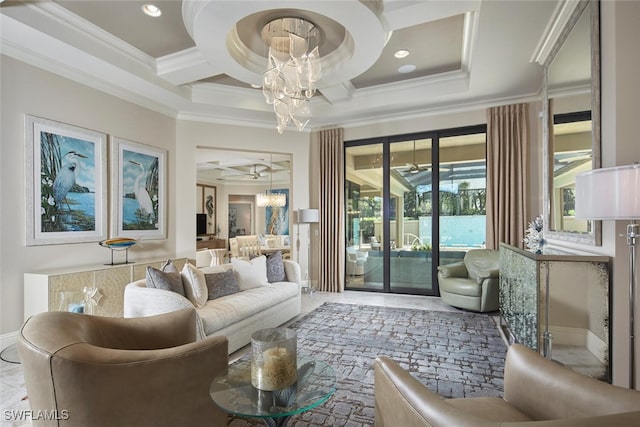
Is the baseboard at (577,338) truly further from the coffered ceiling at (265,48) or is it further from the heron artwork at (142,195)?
the heron artwork at (142,195)

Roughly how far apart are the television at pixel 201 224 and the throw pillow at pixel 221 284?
24.3 feet

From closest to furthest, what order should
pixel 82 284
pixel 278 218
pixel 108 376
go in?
pixel 108 376 < pixel 82 284 < pixel 278 218

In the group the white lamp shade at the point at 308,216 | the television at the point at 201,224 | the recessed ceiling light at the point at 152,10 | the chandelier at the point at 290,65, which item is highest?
the recessed ceiling light at the point at 152,10

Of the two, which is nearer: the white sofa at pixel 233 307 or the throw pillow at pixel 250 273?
the white sofa at pixel 233 307

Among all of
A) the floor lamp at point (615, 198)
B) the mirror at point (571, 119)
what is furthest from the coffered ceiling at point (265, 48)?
the floor lamp at point (615, 198)

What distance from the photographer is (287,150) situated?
6.14 meters

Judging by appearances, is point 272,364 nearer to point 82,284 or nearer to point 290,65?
point 290,65

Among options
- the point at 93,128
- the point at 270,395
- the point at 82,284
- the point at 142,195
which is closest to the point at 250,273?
the point at 82,284

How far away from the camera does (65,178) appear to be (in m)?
3.75

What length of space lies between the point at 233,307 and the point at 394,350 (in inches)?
64.9

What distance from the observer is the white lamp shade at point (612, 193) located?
63.4 inches

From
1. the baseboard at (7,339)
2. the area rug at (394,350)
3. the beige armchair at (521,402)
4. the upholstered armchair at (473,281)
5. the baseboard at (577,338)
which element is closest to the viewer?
the beige armchair at (521,402)

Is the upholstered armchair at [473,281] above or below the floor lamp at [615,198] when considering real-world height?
below

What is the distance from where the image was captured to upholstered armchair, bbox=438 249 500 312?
4258 mm
